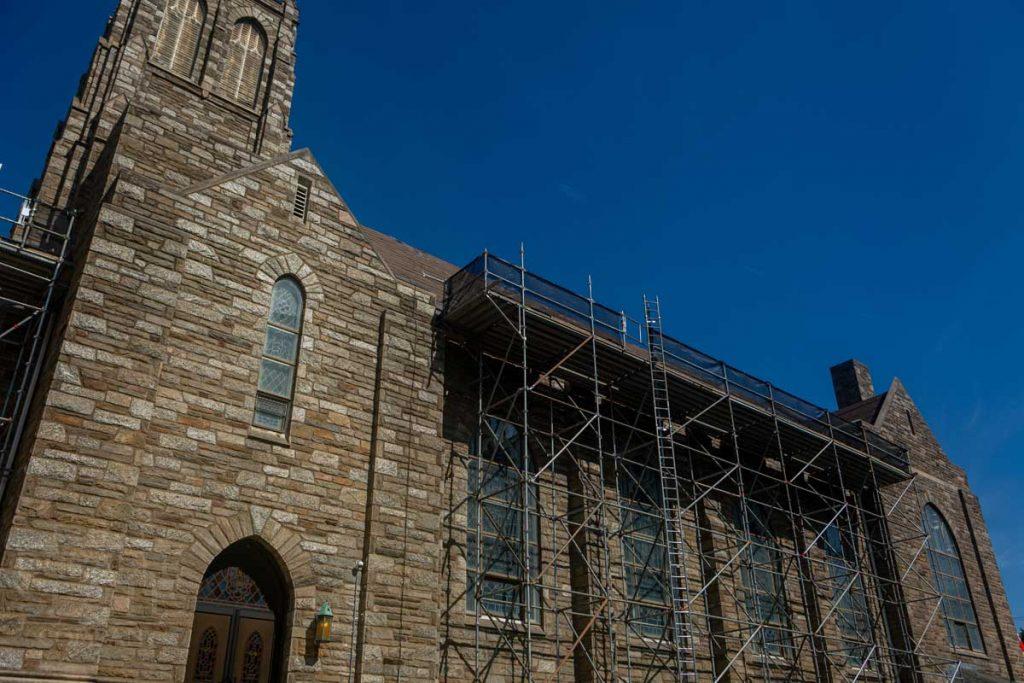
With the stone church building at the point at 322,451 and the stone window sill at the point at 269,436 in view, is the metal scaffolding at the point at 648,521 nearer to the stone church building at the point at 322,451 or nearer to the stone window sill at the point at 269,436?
the stone church building at the point at 322,451

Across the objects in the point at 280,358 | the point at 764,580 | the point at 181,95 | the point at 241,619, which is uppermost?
the point at 181,95

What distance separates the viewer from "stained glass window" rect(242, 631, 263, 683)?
1091cm

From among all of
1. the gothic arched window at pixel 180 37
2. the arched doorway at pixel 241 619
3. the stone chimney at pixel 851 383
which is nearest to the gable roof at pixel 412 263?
the gothic arched window at pixel 180 37

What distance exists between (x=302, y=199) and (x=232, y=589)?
580 centimetres

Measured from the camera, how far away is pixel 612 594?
15250mm

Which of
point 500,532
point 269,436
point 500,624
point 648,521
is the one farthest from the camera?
point 648,521

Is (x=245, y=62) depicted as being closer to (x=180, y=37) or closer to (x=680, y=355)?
(x=180, y=37)

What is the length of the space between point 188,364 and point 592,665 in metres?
7.74

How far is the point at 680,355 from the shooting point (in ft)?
59.4

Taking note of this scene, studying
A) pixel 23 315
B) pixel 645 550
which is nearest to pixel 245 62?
pixel 23 315

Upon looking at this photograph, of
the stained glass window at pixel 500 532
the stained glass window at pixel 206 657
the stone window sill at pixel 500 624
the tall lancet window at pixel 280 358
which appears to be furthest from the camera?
the stained glass window at pixel 500 532

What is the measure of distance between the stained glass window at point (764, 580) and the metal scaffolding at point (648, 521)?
0.05m

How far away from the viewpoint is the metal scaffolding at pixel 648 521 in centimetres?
1422

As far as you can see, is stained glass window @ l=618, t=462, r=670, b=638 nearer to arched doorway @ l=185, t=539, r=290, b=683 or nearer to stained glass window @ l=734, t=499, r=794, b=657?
stained glass window @ l=734, t=499, r=794, b=657
